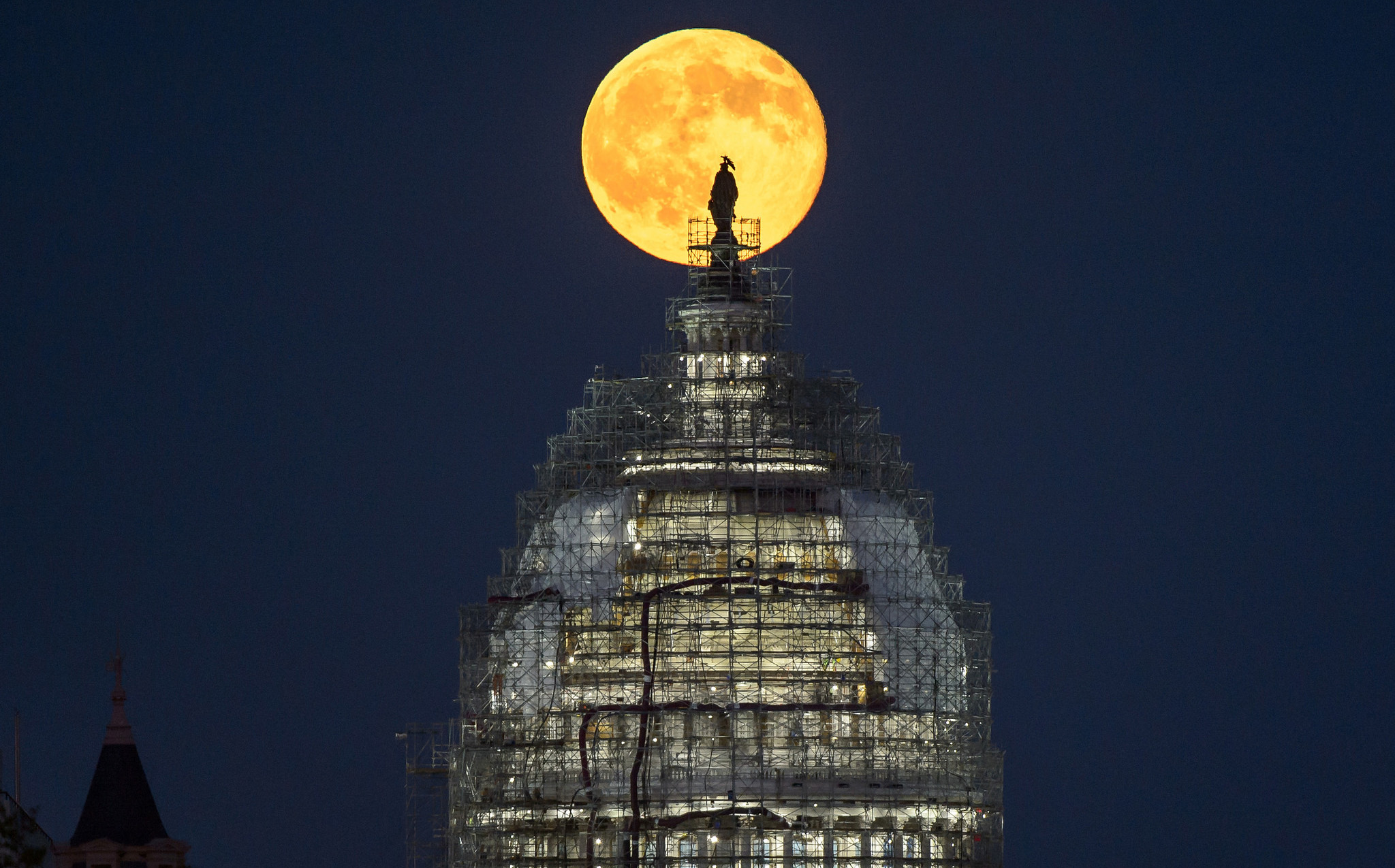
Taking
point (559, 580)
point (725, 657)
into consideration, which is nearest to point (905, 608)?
point (725, 657)

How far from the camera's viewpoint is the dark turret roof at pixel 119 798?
5886 inches

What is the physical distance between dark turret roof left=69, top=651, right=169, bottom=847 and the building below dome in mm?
26

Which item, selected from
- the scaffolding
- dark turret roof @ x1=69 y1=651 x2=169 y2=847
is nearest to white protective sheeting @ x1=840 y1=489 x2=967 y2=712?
the scaffolding

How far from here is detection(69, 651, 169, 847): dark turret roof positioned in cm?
14950

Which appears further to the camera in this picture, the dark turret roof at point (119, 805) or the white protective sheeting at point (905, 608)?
the white protective sheeting at point (905, 608)

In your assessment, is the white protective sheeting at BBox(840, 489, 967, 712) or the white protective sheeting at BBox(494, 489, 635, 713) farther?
the white protective sheeting at BBox(494, 489, 635, 713)

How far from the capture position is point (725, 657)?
162000mm

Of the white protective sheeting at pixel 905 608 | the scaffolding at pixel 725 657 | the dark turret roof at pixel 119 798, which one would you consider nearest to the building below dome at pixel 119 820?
the dark turret roof at pixel 119 798

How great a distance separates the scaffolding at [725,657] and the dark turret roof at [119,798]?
16401 mm

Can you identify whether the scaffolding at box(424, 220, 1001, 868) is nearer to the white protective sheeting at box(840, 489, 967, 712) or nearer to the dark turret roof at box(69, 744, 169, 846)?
the white protective sheeting at box(840, 489, 967, 712)

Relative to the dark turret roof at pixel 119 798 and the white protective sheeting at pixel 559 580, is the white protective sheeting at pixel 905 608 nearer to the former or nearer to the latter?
the white protective sheeting at pixel 559 580

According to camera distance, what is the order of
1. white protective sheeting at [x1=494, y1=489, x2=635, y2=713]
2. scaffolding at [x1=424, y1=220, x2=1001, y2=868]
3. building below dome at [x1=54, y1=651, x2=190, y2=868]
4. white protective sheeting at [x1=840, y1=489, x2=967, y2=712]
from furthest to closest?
white protective sheeting at [x1=494, y1=489, x2=635, y2=713] → white protective sheeting at [x1=840, y1=489, x2=967, y2=712] → scaffolding at [x1=424, y1=220, x2=1001, y2=868] → building below dome at [x1=54, y1=651, x2=190, y2=868]

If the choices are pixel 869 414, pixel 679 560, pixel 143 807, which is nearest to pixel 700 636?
pixel 679 560

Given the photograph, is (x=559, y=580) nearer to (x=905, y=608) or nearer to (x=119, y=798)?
(x=905, y=608)
